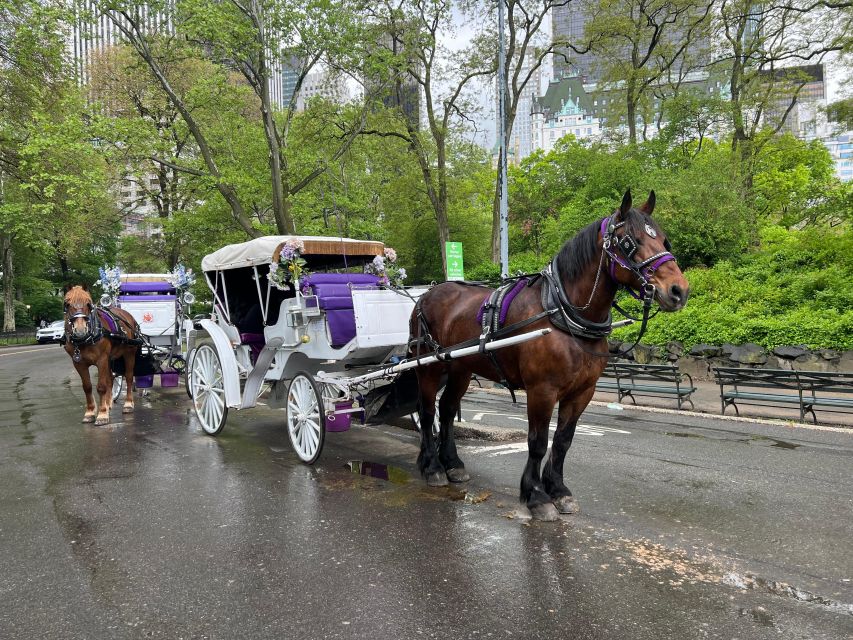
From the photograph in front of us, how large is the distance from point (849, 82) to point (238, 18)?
1723cm

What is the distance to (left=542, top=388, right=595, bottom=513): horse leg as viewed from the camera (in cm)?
508

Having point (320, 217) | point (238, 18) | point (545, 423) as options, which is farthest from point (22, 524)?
point (320, 217)

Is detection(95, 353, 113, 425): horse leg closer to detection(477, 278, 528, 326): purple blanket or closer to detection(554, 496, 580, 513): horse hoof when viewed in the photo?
detection(477, 278, 528, 326): purple blanket

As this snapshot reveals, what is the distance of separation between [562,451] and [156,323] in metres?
11.2

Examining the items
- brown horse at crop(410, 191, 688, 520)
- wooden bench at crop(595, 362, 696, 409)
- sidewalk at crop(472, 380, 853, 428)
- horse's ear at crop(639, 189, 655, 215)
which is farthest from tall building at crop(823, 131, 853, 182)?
brown horse at crop(410, 191, 688, 520)

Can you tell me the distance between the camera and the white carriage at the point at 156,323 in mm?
11852

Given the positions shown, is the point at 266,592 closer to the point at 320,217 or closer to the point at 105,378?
the point at 105,378

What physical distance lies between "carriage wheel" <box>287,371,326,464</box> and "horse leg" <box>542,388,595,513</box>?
8.19 feet

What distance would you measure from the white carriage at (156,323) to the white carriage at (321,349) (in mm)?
3854

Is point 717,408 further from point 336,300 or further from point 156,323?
point 156,323

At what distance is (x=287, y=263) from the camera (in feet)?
23.2

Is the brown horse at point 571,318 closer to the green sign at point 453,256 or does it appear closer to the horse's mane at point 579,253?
the horse's mane at point 579,253

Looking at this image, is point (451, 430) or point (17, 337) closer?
point (451, 430)

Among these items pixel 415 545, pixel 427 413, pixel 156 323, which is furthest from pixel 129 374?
pixel 415 545
